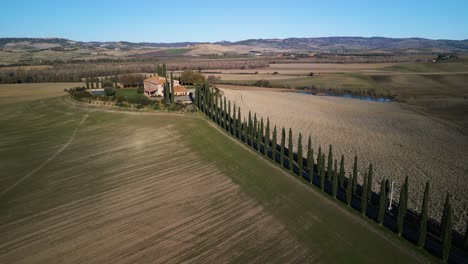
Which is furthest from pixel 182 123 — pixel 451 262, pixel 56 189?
pixel 451 262

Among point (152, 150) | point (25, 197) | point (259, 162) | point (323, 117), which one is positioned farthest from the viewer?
point (323, 117)

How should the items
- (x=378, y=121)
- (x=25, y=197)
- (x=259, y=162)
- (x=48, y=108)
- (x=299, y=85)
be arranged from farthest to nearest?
(x=299, y=85)
(x=48, y=108)
(x=378, y=121)
(x=259, y=162)
(x=25, y=197)

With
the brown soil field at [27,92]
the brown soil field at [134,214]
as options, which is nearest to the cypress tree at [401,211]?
the brown soil field at [134,214]

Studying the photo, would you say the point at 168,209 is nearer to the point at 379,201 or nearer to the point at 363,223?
the point at 363,223

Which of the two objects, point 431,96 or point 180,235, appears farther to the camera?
point 431,96

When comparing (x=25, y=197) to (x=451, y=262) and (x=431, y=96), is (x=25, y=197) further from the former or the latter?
(x=431, y=96)

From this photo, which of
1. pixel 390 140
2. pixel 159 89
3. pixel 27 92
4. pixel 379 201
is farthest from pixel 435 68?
pixel 27 92

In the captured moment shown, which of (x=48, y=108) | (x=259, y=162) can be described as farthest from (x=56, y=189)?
(x=48, y=108)
